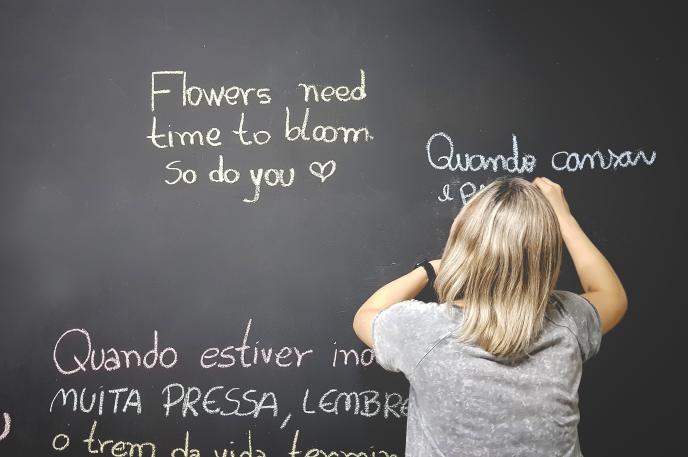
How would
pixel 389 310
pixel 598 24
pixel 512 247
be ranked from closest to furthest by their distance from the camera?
pixel 512 247 → pixel 389 310 → pixel 598 24

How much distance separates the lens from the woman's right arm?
1.18 metres

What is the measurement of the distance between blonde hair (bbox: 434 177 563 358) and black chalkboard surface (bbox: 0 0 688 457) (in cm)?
60

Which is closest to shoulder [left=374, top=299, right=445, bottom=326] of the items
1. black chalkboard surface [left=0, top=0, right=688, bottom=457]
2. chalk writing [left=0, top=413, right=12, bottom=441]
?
black chalkboard surface [left=0, top=0, right=688, bottom=457]

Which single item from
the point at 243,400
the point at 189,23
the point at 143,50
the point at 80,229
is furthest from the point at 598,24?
the point at 80,229

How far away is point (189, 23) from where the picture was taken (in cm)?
167

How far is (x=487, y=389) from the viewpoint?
1.00m

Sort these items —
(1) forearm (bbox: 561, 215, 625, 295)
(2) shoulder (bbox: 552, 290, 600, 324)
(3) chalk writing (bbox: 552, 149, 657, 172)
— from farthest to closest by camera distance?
(3) chalk writing (bbox: 552, 149, 657, 172)
(1) forearm (bbox: 561, 215, 625, 295)
(2) shoulder (bbox: 552, 290, 600, 324)

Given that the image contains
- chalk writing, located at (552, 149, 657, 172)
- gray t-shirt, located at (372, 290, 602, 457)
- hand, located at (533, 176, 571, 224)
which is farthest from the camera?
chalk writing, located at (552, 149, 657, 172)

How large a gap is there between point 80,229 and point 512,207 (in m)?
1.40

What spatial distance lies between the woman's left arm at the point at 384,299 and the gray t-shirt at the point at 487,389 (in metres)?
0.12

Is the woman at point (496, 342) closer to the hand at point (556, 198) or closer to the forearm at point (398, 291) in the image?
the forearm at point (398, 291)

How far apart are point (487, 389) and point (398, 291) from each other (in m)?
0.35

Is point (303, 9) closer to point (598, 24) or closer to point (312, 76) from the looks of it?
point (312, 76)

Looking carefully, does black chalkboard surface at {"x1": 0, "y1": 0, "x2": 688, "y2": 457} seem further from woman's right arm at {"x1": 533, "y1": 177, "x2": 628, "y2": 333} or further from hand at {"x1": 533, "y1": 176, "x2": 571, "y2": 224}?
woman's right arm at {"x1": 533, "y1": 177, "x2": 628, "y2": 333}
